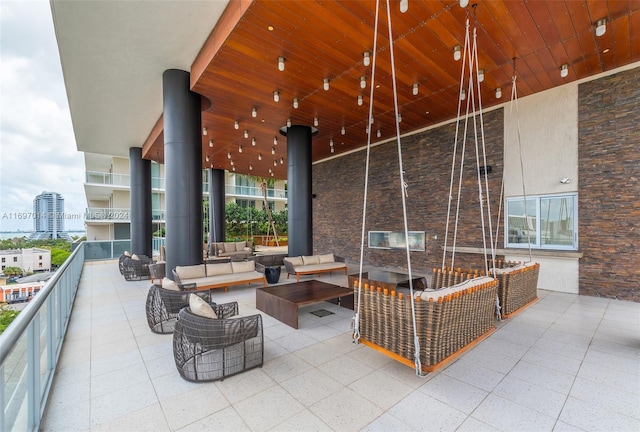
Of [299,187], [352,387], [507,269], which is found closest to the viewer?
[352,387]

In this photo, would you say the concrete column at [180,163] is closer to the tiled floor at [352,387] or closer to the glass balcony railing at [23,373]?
the tiled floor at [352,387]

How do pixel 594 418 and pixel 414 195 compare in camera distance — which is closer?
pixel 594 418

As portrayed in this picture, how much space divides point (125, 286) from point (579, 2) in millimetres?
11030

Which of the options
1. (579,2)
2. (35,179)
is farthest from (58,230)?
(579,2)

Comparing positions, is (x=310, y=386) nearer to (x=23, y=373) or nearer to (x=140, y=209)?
(x=23, y=373)

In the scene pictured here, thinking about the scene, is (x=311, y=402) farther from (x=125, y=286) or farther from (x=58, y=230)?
(x=58, y=230)

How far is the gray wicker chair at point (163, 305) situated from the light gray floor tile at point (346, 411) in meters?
2.38

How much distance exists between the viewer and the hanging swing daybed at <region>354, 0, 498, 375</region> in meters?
2.82

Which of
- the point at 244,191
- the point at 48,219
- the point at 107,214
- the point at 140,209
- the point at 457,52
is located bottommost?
the point at 48,219

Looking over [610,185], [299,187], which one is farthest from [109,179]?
[610,185]

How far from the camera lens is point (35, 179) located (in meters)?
31.2

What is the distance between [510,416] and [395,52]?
Result: 213 inches

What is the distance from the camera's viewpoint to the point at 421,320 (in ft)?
9.27

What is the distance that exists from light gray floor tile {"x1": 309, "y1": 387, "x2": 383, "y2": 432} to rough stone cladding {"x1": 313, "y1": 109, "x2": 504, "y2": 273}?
670 cm
